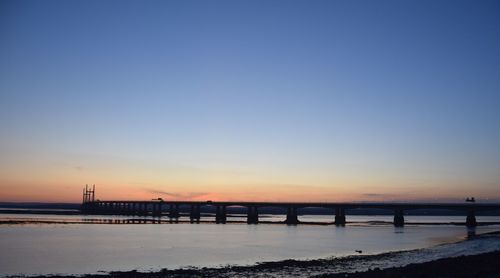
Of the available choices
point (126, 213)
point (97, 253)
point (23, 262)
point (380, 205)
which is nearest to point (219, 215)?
point (380, 205)

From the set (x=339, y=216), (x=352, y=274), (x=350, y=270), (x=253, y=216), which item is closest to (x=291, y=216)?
(x=253, y=216)

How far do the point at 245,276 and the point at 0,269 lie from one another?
16.7m

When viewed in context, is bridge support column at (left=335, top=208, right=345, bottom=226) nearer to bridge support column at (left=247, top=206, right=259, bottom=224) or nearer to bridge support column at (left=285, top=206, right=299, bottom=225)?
bridge support column at (left=285, top=206, right=299, bottom=225)

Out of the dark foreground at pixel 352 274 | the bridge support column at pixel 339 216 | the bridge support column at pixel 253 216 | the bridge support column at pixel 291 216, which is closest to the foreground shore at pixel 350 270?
the dark foreground at pixel 352 274

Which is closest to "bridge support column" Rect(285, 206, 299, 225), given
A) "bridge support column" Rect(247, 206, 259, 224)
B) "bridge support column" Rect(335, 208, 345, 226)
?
"bridge support column" Rect(247, 206, 259, 224)

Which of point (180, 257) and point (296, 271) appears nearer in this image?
point (296, 271)

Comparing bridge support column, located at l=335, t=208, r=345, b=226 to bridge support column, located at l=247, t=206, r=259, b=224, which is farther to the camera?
bridge support column, located at l=247, t=206, r=259, b=224

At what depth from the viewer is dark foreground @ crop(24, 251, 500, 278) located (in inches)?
1080

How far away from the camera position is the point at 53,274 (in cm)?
3119

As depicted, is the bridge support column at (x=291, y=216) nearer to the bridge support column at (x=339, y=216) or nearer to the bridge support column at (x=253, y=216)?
the bridge support column at (x=253, y=216)

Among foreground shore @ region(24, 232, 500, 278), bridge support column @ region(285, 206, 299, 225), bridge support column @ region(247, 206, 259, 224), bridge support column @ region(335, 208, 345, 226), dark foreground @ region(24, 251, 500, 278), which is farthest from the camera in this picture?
bridge support column @ region(247, 206, 259, 224)

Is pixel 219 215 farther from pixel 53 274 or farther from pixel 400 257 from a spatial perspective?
pixel 53 274

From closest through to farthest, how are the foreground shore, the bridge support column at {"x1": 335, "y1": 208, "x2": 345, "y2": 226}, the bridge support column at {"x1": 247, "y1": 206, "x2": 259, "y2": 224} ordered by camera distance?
the foreground shore, the bridge support column at {"x1": 335, "y1": 208, "x2": 345, "y2": 226}, the bridge support column at {"x1": 247, "y1": 206, "x2": 259, "y2": 224}

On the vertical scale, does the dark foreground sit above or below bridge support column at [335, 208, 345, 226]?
above
